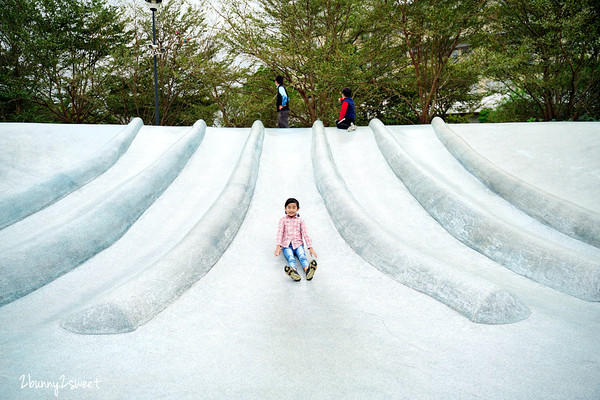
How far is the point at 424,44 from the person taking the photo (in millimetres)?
15172

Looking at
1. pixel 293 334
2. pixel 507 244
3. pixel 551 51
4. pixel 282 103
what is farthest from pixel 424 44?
pixel 293 334

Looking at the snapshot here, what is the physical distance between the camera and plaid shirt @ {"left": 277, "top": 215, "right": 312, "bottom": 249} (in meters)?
4.49

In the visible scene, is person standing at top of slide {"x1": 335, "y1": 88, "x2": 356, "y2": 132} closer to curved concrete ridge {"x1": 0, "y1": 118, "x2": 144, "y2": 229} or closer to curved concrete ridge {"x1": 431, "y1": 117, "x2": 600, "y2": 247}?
curved concrete ridge {"x1": 431, "y1": 117, "x2": 600, "y2": 247}

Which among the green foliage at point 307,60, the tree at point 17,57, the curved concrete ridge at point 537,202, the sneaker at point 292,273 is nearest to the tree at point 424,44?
the green foliage at point 307,60

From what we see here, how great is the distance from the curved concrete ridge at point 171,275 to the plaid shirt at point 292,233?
79cm

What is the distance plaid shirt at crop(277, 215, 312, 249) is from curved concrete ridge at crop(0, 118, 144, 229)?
3712 millimetres

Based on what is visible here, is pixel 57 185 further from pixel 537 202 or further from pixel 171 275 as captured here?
pixel 537 202

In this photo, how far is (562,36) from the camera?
11781mm

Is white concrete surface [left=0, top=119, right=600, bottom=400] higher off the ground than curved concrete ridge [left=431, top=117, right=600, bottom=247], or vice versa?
curved concrete ridge [left=431, top=117, right=600, bottom=247]

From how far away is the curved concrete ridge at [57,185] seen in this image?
5246 mm

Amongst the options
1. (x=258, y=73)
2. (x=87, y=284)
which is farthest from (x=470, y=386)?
(x=258, y=73)

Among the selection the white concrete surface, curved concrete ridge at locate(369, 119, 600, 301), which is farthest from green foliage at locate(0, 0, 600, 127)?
the white concrete surface

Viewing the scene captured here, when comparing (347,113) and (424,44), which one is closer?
(347,113)

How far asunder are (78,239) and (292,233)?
2.55 m
